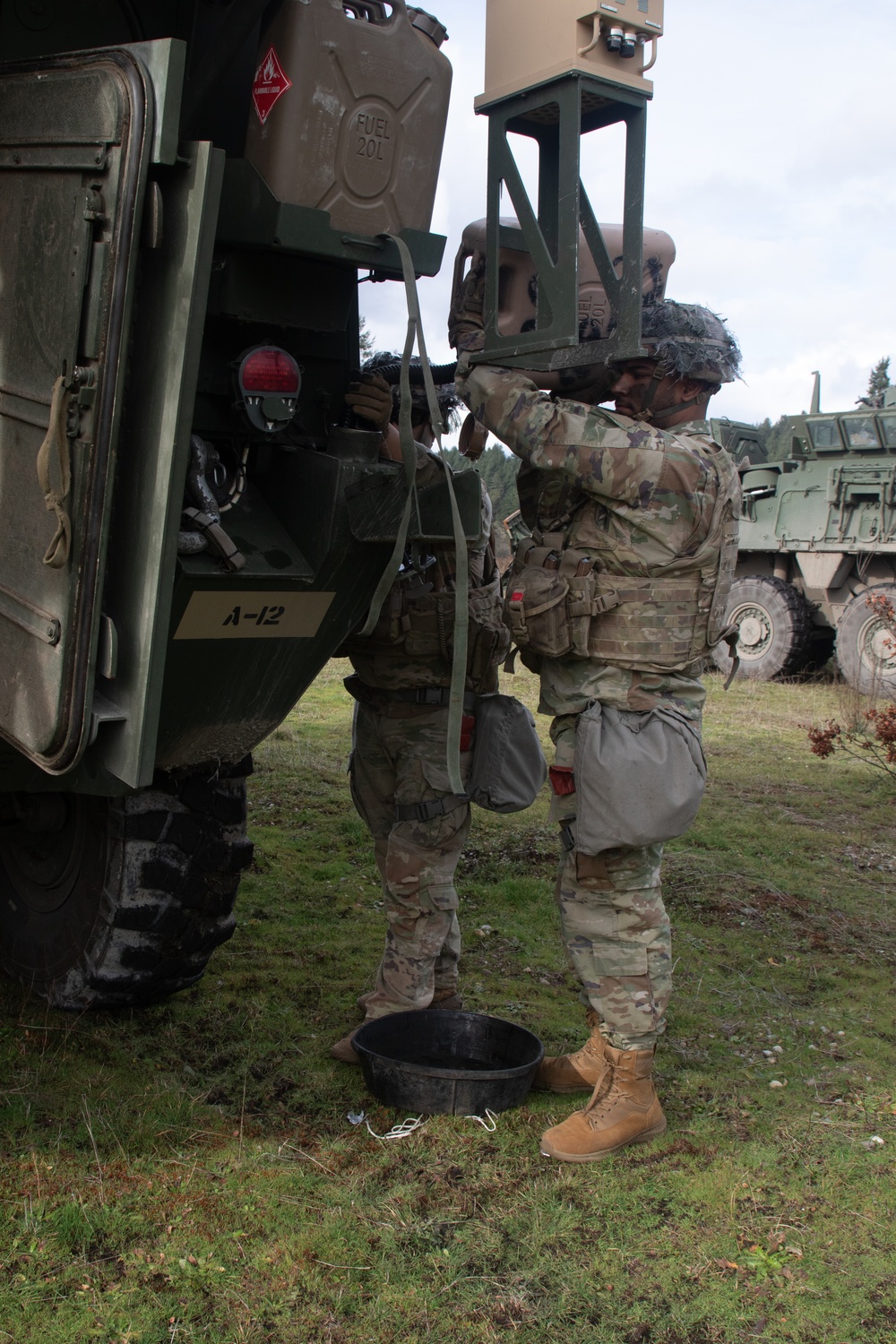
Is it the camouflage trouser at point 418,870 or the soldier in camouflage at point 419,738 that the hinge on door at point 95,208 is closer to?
the soldier in camouflage at point 419,738

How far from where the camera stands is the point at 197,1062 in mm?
3420

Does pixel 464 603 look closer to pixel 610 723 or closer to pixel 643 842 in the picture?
pixel 610 723

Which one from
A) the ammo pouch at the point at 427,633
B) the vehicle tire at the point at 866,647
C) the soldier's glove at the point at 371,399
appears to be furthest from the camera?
the vehicle tire at the point at 866,647

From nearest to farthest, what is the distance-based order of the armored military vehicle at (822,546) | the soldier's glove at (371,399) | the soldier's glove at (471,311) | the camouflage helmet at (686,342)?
the soldier's glove at (371,399) < the camouflage helmet at (686,342) < the soldier's glove at (471,311) < the armored military vehicle at (822,546)

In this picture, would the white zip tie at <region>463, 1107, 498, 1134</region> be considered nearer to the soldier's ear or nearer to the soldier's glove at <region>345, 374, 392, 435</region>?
the soldier's glove at <region>345, 374, 392, 435</region>

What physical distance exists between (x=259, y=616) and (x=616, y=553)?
3.10ft

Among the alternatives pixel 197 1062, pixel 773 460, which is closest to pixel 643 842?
pixel 197 1062

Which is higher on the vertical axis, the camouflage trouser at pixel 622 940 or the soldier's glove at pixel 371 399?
the soldier's glove at pixel 371 399

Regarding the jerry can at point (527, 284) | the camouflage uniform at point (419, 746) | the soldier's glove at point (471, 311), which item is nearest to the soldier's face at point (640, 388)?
the jerry can at point (527, 284)

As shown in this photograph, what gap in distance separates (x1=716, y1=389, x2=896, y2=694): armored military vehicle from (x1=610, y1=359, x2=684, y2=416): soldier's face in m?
10.3

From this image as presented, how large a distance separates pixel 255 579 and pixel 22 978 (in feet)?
5.29

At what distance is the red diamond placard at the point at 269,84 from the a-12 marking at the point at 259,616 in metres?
1.02

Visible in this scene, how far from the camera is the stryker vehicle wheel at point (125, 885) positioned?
10.7 ft

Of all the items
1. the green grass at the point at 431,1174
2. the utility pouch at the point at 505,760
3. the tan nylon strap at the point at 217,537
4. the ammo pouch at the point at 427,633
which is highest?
the tan nylon strap at the point at 217,537
